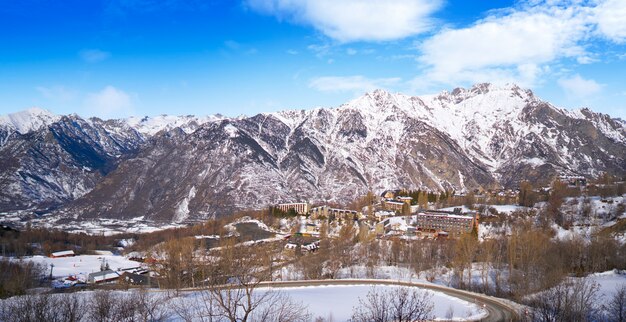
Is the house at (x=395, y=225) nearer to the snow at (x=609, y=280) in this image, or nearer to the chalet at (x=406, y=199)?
the chalet at (x=406, y=199)

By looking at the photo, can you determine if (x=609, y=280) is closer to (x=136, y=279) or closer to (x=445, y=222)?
(x=445, y=222)

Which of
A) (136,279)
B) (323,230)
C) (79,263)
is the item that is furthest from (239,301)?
(79,263)

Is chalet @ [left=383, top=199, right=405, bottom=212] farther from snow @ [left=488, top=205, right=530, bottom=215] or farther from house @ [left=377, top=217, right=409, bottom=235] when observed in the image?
snow @ [left=488, top=205, right=530, bottom=215]

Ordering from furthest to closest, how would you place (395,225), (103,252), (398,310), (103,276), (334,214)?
1. (334,214)
2. (103,252)
3. (395,225)
4. (103,276)
5. (398,310)

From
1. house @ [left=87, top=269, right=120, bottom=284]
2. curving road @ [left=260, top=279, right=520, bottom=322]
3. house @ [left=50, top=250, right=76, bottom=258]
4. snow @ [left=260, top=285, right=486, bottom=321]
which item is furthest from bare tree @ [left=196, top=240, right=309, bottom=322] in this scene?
house @ [left=50, top=250, right=76, bottom=258]

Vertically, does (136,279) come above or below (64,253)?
above

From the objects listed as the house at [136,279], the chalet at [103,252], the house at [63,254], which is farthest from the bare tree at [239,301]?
the chalet at [103,252]

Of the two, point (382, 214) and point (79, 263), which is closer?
point (79, 263)

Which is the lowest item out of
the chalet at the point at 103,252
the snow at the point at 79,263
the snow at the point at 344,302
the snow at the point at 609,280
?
the snow at the point at 79,263
